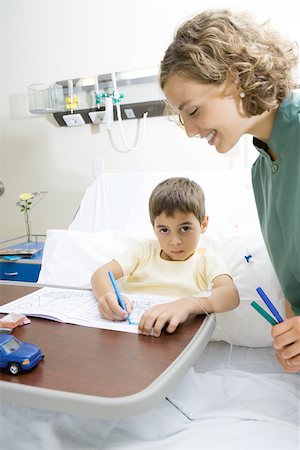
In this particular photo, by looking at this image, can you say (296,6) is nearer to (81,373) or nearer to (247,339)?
(247,339)

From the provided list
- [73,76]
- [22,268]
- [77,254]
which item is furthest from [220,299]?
[73,76]

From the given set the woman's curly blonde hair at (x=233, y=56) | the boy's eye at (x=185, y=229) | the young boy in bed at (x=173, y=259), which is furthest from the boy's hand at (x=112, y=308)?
the woman's curly blonde hair at (x=233, y=56)

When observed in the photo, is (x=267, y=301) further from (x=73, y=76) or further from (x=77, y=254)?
(x=73, y=76)

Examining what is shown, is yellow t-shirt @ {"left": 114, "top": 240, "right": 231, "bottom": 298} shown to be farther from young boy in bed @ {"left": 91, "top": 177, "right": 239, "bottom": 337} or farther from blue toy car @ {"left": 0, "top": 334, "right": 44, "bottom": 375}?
blue toy car @ {"left": 0, "top": 334, "right": 44, "bottom": 375}

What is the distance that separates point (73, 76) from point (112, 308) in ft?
6.42

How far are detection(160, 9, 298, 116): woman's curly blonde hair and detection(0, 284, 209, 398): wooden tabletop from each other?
496mm

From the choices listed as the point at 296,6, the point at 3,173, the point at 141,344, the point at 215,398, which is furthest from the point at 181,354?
the point at 3,173

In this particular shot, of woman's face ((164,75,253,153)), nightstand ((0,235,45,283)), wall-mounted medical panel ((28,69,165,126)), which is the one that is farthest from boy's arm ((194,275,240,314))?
wall-mounted medical panel ((28,69,165,126))

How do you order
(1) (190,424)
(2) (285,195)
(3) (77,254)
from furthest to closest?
(3) (77,254) < (2) (285,195) < (1) (190,424)

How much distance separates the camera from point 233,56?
0.82m

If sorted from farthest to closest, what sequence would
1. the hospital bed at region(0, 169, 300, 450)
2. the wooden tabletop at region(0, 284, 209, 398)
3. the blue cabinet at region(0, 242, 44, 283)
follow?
1. the blue cabinet at region(0, 242, 44, 283)
2. the hospital bed at region(0, 169, 300, 450)
3. the wooden tabletop at region(0, 284, 209, 398)

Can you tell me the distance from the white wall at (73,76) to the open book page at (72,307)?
4.39 feet

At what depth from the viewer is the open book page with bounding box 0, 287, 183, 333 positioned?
30.2 inches

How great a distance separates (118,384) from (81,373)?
7 centimetres
